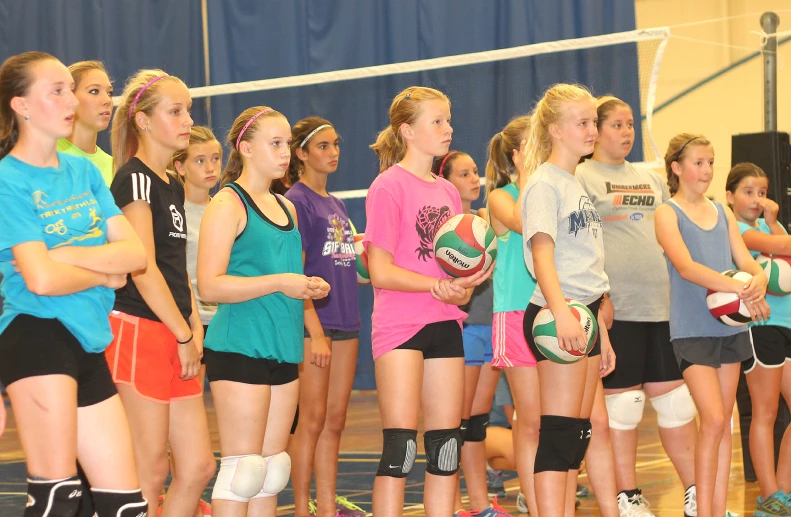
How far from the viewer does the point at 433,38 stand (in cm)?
1075

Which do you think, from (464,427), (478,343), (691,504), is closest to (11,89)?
(464,427)

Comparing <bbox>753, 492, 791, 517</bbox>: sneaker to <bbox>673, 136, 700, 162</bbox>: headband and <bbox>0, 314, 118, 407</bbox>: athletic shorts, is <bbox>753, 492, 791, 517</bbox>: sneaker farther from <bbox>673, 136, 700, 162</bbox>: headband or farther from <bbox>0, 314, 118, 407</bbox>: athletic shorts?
<bbox>0, 314, 118, 407</bbox>: athletic shorts

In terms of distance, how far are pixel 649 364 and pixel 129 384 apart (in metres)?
2.52

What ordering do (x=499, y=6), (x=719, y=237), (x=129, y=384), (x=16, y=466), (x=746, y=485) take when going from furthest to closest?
(x=499, y=6) → (x=16, y=466) → (x=746, y=485) → (x=719, y=237) → (x=129, y=384)

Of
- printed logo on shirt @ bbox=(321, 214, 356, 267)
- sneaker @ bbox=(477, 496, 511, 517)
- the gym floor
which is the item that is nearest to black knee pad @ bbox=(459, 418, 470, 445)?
sneaker @ bbox=(477, 496, 511, 517)

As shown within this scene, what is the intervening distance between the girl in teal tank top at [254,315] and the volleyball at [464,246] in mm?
458

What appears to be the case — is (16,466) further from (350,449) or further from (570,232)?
(570,232)

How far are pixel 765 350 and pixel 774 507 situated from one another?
797 millimetres

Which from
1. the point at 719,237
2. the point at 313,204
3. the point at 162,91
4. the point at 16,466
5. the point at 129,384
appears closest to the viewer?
the point at 129,384

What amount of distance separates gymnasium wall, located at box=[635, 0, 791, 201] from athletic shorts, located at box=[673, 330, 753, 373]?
20.2 feet

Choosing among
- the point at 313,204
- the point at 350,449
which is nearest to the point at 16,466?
the point at 350,449

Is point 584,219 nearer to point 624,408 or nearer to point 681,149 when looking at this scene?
point 681,149

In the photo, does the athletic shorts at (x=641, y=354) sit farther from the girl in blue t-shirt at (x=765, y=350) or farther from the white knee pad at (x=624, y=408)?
the girl in blue t-shirt at (x=765, y=350)

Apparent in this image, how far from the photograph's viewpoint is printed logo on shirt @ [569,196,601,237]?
390cm
